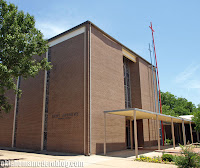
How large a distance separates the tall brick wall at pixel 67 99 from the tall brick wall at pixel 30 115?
1.43 m

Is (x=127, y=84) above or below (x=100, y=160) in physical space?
above

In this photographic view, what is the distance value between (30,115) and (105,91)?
8389 mm

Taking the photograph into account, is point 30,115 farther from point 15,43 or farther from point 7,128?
point 15,43

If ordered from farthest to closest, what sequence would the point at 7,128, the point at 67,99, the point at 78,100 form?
the point at 7,128 < the point at 67,99 < the point at 78,100

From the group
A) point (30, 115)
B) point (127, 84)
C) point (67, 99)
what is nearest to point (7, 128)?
point (30, 115)

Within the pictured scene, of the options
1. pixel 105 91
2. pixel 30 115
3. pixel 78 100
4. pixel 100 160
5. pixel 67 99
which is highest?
pixel 105 91

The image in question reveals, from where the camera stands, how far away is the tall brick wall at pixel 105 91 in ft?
52.0

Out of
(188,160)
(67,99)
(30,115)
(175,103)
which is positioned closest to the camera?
(188,160)

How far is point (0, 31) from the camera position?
12.1 m

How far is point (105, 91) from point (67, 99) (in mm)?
3493

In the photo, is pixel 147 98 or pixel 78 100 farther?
pixel 147 98

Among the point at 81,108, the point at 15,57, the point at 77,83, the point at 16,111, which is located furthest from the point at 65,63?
the point at 16,111

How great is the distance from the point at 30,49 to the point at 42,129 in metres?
8.65

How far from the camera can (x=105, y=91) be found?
17.6m
